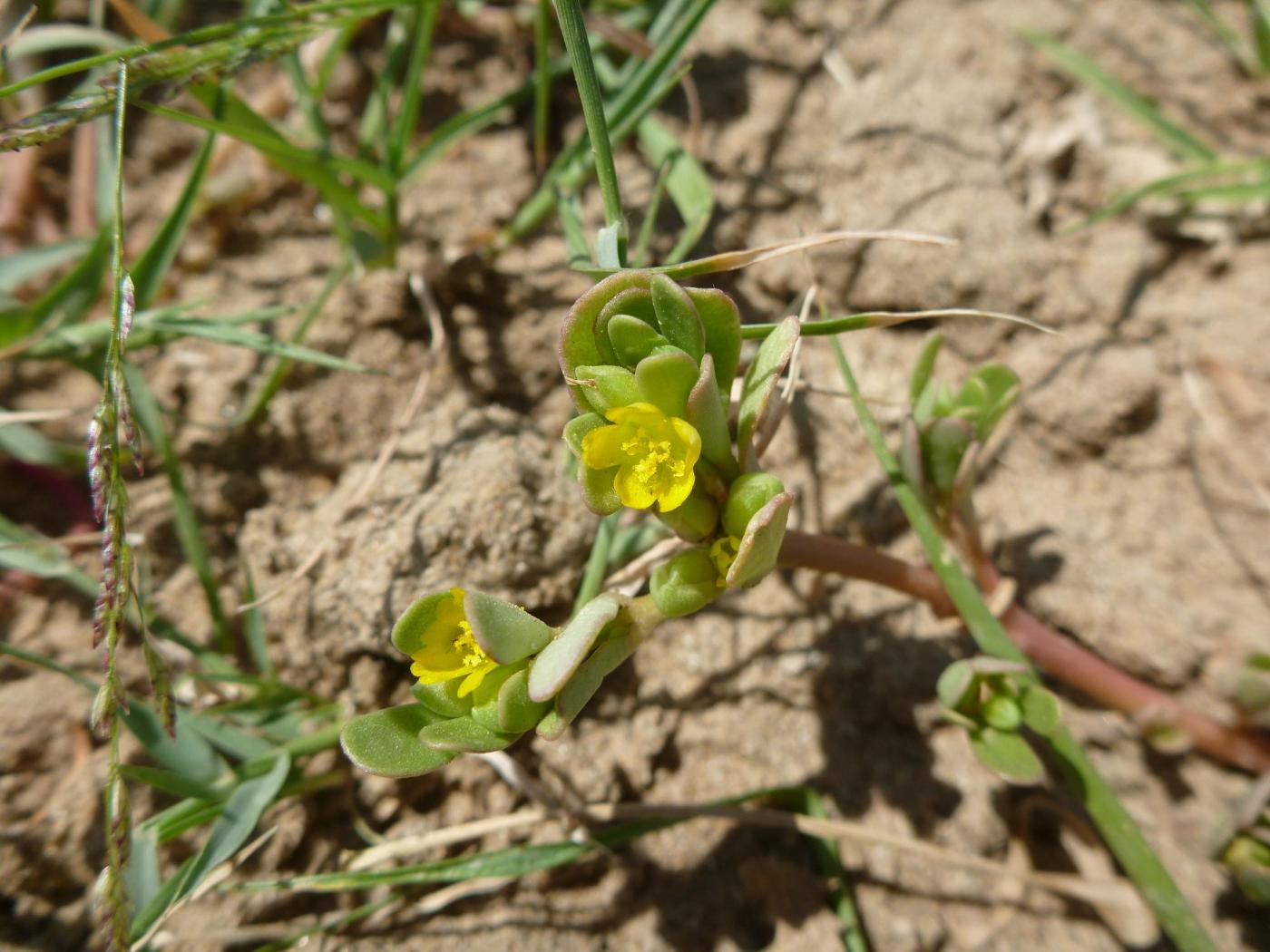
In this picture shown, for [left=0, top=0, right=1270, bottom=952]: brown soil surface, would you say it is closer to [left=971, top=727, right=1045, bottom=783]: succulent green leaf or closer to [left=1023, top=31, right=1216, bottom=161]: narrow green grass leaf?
[left=1023, top=31, right=1216, bottom=161]: narrow green grass leaf

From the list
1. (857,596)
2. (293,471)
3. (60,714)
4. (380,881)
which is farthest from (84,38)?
(857,596)

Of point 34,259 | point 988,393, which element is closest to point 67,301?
point 34,259

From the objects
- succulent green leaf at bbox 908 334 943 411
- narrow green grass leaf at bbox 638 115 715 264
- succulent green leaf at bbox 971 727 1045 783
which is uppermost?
narrow green grass leaf at bbox 638 115 715 264

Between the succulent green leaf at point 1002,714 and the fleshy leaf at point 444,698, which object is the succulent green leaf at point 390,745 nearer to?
the fleshy leaf at point 444,698

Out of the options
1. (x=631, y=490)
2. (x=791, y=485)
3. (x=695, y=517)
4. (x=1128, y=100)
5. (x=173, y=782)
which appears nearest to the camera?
(x=631, y=490)

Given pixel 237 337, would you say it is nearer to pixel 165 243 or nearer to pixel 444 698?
pixel 165 243

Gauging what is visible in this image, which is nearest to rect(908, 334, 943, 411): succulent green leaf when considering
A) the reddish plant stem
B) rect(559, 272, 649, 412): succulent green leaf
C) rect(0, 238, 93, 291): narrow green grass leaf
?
the reddish plant stem

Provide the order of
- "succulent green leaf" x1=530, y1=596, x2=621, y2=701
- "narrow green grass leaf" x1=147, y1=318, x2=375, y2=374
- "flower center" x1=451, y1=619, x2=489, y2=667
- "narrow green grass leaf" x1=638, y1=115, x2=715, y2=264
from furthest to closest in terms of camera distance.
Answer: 1. "narrow green grass leaf" x1=638, y1=115, x2=715, y2=264
2. "narrow green grass leaf" x1=147, y1=318, x2=375, y2=374
3. "flower center" x1=451, y1=619, x2=489, y2=667
4. "succulent green leaf" x1=530, y1=596, x2=621, y2=701
